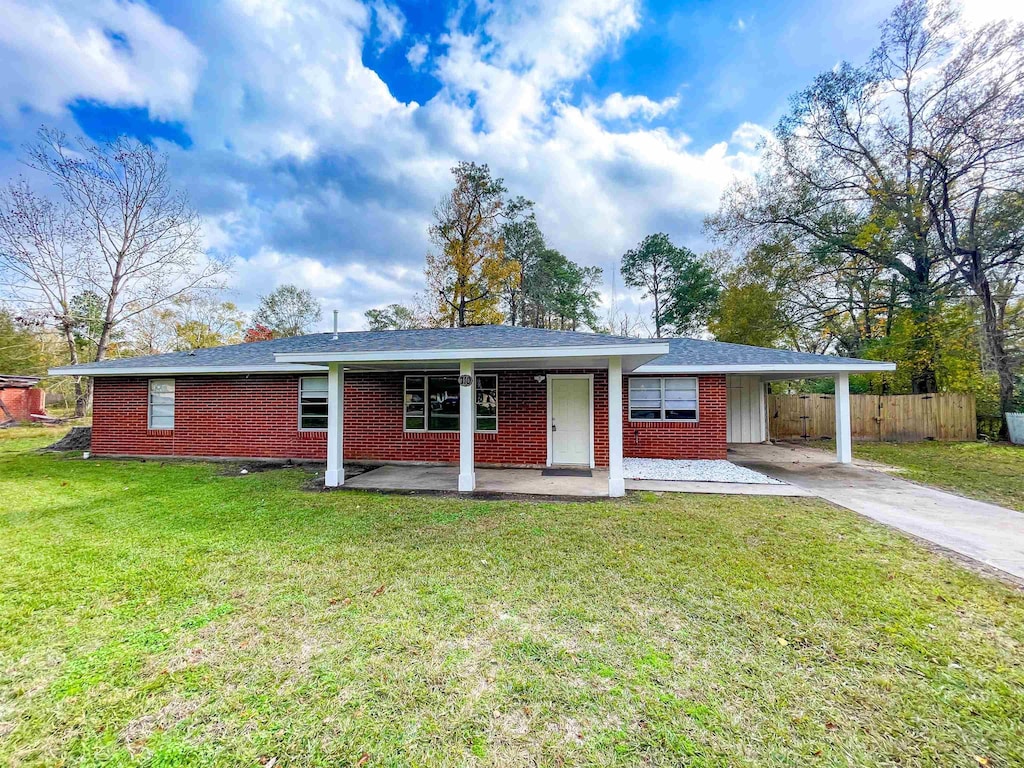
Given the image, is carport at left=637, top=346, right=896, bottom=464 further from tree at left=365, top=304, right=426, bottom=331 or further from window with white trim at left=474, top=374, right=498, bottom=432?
tree at left=365, top=304, right=426, bottom=331

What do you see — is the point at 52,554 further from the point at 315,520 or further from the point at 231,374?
the point at 231,374

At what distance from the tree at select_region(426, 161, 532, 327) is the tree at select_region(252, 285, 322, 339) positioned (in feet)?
45.2

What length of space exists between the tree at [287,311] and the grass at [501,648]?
27934 mm

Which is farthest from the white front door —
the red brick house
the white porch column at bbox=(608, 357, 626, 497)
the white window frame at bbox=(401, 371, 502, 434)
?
the white porch column at bbox=(608, 357, 626, 497)

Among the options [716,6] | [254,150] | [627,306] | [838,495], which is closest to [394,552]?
[838,495]

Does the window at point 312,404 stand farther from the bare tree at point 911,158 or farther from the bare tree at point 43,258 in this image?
the bare tree at point 911,158

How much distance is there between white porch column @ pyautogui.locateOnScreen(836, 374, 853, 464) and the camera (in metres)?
9.63

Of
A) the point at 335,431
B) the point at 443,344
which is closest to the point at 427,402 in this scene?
the point at 443,344

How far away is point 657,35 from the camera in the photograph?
34.5 ft

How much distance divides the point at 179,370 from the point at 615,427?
10195mm

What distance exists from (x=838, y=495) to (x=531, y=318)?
19.3 metres

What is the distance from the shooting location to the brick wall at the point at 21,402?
63.9 feet

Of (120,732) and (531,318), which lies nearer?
(120,732)

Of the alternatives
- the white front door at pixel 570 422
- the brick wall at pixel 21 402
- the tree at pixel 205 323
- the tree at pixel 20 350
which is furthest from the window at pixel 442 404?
the tree at pixel 20 350
